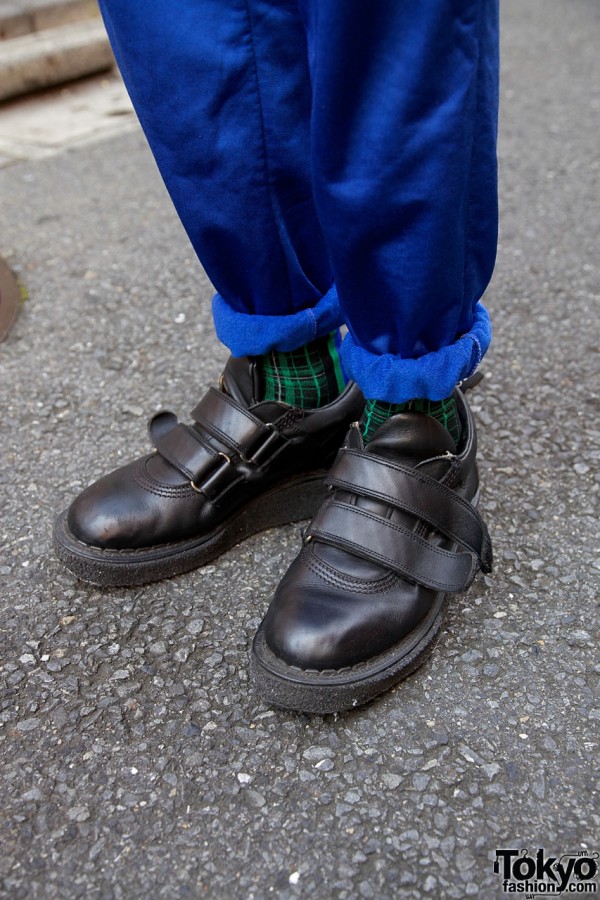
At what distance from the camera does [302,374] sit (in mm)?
1229

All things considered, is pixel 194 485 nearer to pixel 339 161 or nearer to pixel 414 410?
pixel 414 410

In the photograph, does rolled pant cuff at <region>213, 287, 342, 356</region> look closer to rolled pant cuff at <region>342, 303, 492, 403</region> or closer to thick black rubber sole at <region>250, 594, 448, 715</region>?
rolled pant cuff at <region>342, 303, 492, 403</region>

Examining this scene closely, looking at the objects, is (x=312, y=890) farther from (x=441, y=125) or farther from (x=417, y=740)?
(x=441, y=125)

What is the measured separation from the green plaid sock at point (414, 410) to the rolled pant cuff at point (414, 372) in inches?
2.0

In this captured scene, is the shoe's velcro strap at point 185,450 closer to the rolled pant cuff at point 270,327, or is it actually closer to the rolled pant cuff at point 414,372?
the rolled pant cuff at point 270,327

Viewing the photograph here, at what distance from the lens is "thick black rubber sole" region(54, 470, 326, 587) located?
1.17m

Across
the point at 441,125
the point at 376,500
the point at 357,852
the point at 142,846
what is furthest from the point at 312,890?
the point at 441,125

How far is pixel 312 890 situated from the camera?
2.74ft

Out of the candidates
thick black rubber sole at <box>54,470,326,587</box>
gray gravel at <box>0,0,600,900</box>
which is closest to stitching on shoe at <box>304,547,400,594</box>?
gray gravel at <box>0,0,600,900</box>

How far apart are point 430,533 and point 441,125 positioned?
1.58 feet

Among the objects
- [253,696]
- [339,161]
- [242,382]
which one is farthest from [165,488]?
[339,161]

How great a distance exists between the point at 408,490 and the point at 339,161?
1.28 feet

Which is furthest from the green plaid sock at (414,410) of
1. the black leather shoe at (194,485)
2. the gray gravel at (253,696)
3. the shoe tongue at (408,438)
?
the gray gravel at (253,696)

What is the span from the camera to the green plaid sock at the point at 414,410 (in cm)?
108
